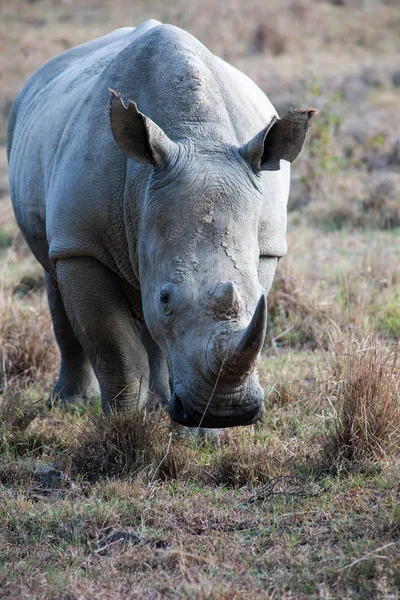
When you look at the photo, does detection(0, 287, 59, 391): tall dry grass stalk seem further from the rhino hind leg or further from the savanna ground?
the rhino hind leg

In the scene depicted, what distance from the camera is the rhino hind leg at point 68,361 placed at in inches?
227

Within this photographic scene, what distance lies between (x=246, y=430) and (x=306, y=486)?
77 cm

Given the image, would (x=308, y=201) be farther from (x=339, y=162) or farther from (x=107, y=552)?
(x=107, y=552)

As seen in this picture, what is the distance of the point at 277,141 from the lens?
13.1 feet

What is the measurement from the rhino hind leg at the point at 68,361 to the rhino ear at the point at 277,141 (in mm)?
2183

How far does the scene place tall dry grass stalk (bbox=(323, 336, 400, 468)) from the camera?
4.11 m

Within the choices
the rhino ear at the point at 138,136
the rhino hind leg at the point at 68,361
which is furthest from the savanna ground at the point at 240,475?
the rhino ear at the point at 138,136

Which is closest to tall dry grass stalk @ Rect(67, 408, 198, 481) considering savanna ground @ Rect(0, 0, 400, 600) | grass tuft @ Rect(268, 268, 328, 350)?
savanna ground @ Rect(0, 0, 400, 600)

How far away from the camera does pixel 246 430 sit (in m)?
4.62

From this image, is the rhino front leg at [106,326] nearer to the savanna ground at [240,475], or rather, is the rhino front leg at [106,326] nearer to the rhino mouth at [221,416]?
the savanna ground at [240,475]

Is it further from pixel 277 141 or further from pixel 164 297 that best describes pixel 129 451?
pixel 277 141

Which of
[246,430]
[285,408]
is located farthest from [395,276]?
[246,430]

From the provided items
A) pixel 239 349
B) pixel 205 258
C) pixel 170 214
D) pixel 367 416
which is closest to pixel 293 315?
pixel 367 416

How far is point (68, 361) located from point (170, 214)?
224 cm
